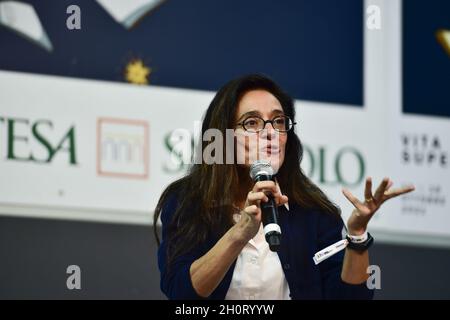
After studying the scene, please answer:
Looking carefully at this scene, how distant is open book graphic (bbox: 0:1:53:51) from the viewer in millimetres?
3213

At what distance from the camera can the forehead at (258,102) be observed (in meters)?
2.47

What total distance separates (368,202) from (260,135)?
0.33 metres

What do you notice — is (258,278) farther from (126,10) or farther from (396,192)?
(126,10)

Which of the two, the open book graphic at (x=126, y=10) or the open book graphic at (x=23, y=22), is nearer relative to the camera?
the open book graphic at (x=23, y=22)

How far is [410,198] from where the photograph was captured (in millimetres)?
3568

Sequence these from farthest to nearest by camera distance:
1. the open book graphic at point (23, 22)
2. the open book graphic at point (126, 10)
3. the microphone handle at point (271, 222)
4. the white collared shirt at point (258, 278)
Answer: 1. the open book graphic at point (126, 10)
2. the open book graphic at point (23, 22)
3. the white collared shirt at point (258, 278)
4. the microphone handle at point (271, 222)

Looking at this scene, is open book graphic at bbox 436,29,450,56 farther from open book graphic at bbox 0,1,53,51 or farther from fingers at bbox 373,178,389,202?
fingers at bbox 373,178,389,202

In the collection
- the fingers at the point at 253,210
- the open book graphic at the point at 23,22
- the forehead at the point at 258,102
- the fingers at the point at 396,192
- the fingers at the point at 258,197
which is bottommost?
the fingers at the point at 253,210

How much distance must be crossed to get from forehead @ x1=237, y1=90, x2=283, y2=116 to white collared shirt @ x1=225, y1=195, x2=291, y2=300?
0.32 m

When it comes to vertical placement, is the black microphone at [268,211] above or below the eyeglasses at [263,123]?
below

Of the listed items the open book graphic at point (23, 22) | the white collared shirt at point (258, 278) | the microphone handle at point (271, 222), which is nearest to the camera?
the microphone handle at point (271, 222)

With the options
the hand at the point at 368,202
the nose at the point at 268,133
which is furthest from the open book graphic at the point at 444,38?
the hand at the point at 368,202

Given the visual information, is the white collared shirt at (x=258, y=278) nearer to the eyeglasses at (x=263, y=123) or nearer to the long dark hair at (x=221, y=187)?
the long dark hair at (x=221, y=187)

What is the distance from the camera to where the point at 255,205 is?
218 cm
